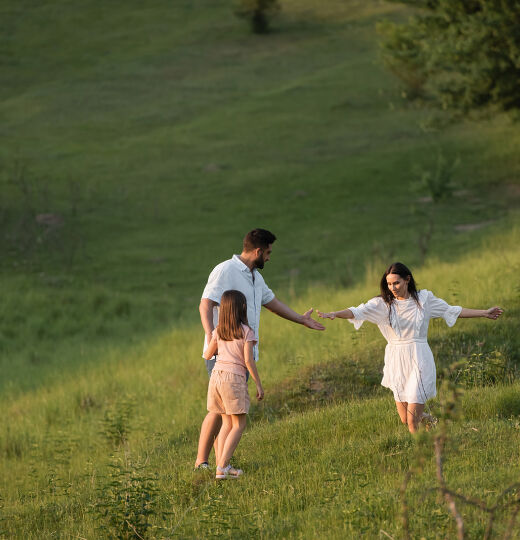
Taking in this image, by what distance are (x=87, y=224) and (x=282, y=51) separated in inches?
1490

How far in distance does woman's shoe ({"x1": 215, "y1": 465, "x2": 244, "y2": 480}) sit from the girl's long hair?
1149mm

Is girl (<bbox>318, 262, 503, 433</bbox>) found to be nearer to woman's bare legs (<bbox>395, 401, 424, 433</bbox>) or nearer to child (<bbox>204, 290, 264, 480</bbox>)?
→ woman's bare legs (<bbox>395, 401, 424, 433</bbox>)

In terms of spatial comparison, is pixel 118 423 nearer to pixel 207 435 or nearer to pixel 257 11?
pixel 207 435

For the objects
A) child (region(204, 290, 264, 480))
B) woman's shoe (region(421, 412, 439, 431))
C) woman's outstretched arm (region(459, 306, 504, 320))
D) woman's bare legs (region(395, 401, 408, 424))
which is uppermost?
woman's outstretched arm (region(459, 306, 504, 320))

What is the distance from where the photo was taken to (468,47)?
2494 cm

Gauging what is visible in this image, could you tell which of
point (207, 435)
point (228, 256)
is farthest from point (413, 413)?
point (228, 256)

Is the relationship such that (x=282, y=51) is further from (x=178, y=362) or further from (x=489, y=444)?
(x=489, y=444)

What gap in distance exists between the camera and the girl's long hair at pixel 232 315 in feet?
23.1

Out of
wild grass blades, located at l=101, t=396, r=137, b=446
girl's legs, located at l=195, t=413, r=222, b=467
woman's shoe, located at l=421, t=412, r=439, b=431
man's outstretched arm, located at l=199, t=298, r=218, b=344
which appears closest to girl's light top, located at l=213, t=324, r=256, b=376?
man's outstretched arm, located at l=199, t=298, r=218, b=344

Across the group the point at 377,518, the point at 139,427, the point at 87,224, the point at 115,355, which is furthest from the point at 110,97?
the point at 377,518

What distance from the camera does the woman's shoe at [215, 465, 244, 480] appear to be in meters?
7.01

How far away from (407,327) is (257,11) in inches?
2559

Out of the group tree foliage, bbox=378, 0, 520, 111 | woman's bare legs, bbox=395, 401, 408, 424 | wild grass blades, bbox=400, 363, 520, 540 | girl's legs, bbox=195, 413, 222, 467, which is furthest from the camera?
tree foliage, bbox=378, 0, 520, 111

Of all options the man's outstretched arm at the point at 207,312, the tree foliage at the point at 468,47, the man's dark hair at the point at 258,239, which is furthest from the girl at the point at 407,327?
the tree foliage at the point at 468,47
